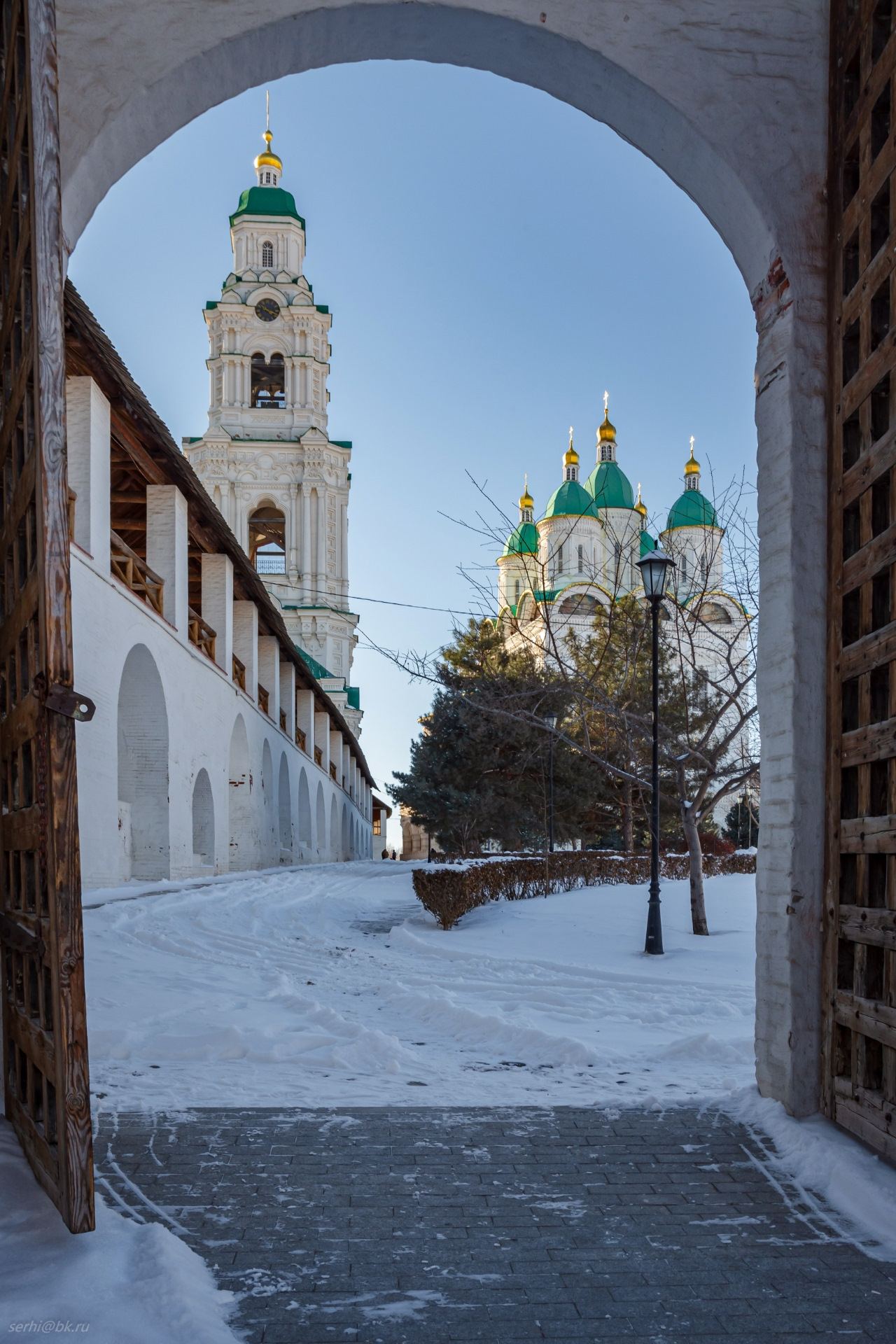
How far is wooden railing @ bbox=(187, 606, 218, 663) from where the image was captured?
20.4 m

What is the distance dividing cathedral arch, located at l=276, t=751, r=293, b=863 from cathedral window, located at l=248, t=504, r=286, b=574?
1924cm

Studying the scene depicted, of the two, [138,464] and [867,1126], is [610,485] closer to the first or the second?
[138,464]

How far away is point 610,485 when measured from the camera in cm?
6538

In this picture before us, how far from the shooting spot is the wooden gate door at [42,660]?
310cm

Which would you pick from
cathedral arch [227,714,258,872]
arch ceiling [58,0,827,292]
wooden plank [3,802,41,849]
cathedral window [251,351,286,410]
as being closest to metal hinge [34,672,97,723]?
wooden plank [3,802,41,849]

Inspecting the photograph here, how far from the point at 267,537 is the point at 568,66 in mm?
47422

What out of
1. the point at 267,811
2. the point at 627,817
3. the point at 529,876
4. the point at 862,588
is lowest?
the point at 627,817

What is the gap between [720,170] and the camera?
471 centimetres

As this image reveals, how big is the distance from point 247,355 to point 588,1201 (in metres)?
49.0

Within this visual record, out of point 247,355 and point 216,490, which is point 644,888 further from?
point 247,355

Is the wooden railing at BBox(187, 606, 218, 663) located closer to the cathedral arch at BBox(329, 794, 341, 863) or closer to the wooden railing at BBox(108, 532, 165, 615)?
the wooden railing at BBox(108, 532, 165, 615)

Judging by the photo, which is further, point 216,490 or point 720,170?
point 216,490

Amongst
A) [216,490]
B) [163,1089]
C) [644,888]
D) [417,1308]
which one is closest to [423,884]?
[644,888]

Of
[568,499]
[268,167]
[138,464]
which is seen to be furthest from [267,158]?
[138,464]
